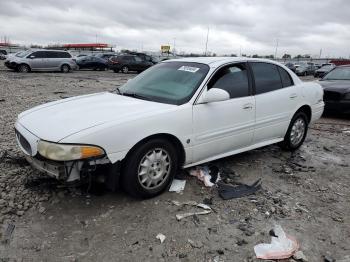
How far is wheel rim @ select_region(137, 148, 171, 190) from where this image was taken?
12.7 ft

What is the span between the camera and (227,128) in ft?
15.3

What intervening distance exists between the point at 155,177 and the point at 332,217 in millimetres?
1971

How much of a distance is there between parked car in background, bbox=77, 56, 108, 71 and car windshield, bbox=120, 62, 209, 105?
26.9 meters

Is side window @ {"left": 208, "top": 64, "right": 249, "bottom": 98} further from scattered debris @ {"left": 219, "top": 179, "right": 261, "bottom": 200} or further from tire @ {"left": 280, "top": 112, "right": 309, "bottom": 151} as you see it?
tire @ {"left": 280, "top": 112, "right": 309, "bottom": 151}

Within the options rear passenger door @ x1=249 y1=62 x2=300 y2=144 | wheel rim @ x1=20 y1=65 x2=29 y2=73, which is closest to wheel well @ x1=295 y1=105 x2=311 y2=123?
rear passenger door @ x1=249 y1=62 x2=300 y2=144

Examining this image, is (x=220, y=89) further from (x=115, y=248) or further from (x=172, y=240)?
(x=115, y=248)

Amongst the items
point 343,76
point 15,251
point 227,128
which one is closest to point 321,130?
point 343,76

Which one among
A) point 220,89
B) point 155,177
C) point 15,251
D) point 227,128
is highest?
point 220,89

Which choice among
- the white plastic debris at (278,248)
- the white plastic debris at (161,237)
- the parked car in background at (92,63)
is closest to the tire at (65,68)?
the parked car in background at (92,63)

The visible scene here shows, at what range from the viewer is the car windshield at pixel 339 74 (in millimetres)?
10498

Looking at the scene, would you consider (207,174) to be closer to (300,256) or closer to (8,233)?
(300,256)

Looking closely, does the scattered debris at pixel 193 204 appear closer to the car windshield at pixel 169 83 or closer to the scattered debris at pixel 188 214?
the scattered debris at pixel 188 214

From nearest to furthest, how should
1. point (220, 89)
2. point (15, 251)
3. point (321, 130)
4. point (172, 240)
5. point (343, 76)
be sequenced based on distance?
point (15, 251), point (172, 240), point (220, 89), point (321, 130), point (343, 76)

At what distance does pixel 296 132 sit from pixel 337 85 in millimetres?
4487
